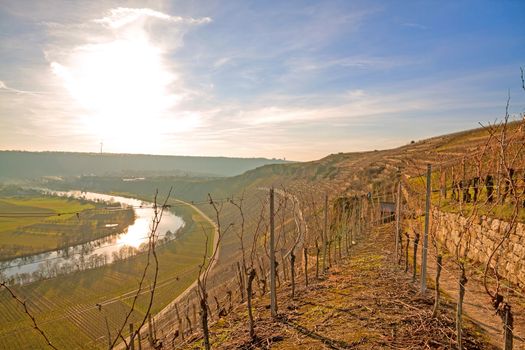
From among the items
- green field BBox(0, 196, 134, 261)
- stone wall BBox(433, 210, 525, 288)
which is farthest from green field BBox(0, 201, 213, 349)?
stone wall BBox(433, 210, 525, 288)

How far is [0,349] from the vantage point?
3791cm

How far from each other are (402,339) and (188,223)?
306ft

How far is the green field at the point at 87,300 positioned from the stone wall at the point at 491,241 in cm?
2818

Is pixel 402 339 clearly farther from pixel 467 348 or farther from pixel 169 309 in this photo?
pixel 169 309

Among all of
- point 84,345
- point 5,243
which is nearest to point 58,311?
point 84,345

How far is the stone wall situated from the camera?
25.4 feet

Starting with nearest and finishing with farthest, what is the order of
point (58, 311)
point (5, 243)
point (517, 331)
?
point (517, 331) < point (58, 311) < point (5, 243)

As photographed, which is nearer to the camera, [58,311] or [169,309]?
[169,309]

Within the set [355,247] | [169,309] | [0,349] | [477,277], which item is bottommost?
[0,349]

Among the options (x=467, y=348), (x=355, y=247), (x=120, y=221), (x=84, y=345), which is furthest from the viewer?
(x=120, y=221)

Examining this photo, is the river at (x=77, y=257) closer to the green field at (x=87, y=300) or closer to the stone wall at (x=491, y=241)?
the green field at (x=87, y=300)

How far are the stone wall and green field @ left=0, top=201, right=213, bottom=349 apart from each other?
28181 mm

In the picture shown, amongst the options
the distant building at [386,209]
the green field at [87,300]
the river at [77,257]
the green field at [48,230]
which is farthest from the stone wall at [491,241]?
the green field at [48,230]

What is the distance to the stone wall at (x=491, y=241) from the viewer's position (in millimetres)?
7753
